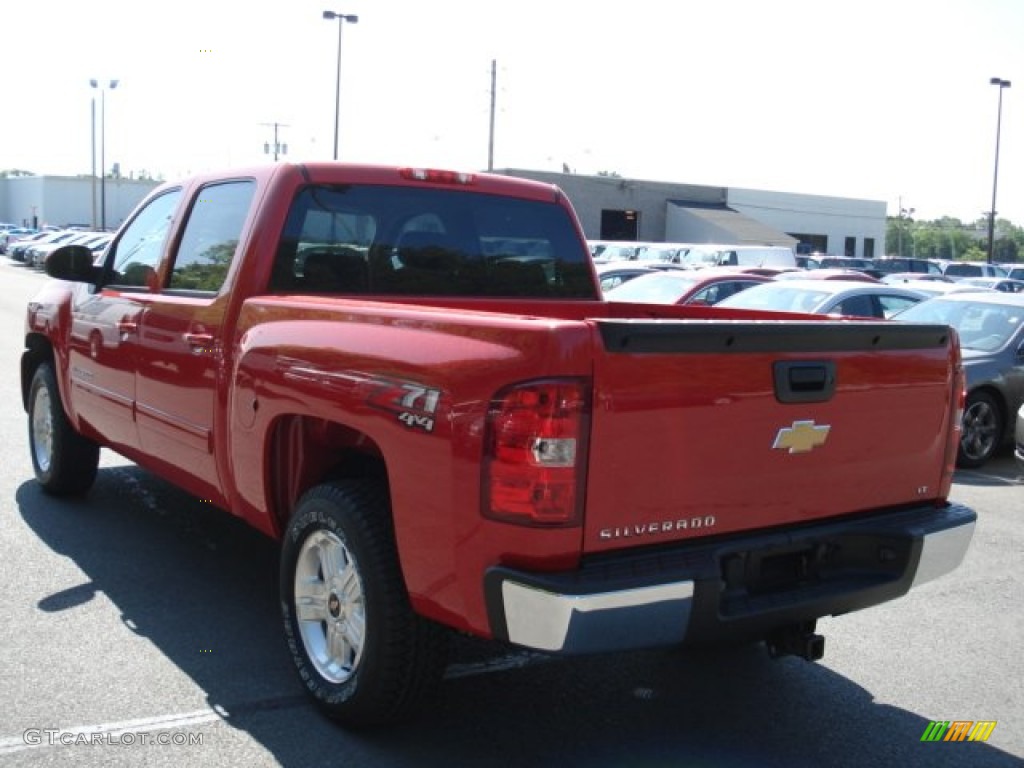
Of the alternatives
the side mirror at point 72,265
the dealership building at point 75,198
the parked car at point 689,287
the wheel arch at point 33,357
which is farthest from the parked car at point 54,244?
the dealership building at point 75,198

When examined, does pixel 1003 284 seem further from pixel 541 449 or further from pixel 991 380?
pixel 541 449

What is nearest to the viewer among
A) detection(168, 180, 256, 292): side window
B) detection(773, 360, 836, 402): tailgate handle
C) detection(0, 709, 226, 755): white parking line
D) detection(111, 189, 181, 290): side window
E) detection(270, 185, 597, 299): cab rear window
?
detection(773, 360, 836, 402): tailgate handle

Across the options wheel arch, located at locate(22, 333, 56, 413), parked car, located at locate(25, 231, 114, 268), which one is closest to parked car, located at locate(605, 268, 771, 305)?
wheel arch, located at locate(22, 333, 56, 413)

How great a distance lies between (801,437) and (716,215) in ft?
188

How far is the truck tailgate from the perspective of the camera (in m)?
3.19

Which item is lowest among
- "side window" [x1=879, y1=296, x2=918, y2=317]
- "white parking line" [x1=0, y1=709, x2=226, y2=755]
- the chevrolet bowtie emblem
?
"white parking line" [x1=0, y1=709, x2=226, y2=755]

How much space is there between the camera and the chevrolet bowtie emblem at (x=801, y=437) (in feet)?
11.6

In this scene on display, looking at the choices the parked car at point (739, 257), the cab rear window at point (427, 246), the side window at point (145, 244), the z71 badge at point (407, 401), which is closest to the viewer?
the z71 badge at point (407, 401)

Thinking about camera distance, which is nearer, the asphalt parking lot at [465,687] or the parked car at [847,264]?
the asphalt parking lot at [465,687]

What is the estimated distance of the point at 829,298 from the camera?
12055mm

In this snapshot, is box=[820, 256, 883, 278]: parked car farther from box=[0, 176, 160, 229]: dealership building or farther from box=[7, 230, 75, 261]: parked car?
box=[0, 176, 160, 229]: dealership building

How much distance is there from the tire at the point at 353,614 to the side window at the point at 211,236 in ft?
4.78

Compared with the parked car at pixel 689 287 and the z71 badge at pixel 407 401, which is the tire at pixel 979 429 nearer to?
the parked car at pixel 689 287

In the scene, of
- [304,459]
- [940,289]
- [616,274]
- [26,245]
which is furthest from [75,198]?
[304,459]
